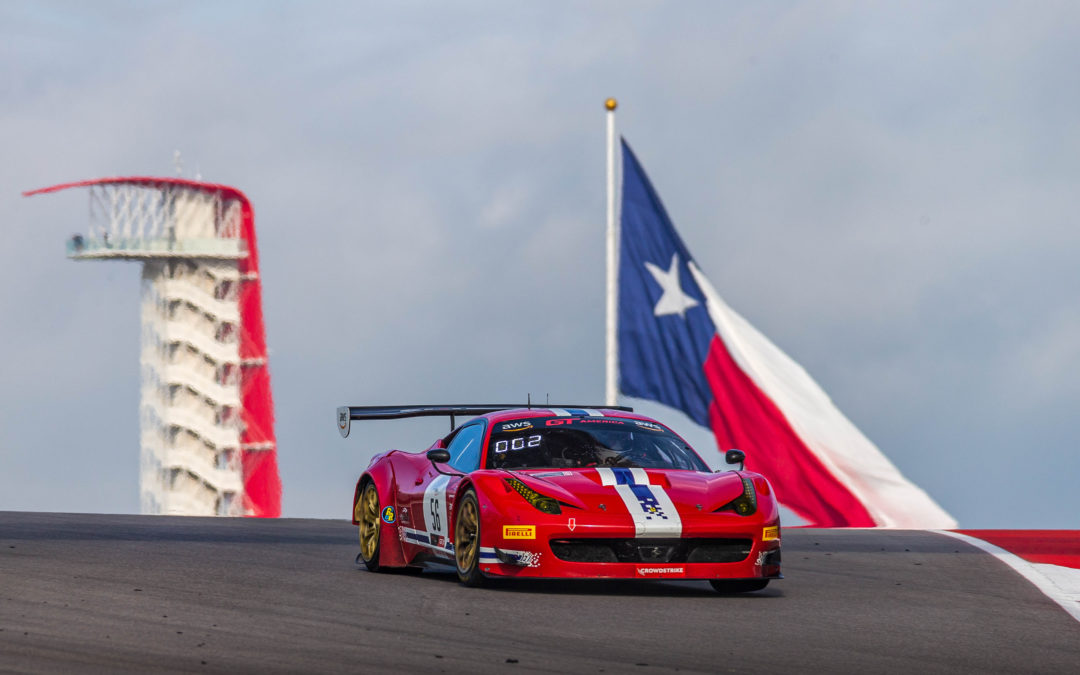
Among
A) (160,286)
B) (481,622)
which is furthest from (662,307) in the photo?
(160,286)

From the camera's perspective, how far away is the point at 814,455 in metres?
22.7

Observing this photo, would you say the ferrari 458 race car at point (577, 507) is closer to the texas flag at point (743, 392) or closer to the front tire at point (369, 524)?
the front tire at point (369, 524)

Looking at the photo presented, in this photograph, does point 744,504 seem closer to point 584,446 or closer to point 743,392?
point 584,446

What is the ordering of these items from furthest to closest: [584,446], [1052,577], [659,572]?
[1052,577] < [584,446] < [659,572]

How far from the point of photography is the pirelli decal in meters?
9.09

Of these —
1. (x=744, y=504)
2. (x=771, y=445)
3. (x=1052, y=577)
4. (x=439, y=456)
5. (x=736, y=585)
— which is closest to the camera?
(x=744, y=504)

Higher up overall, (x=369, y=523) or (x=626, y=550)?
(x=626, y=550)

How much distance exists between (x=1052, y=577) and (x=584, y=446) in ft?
11.1

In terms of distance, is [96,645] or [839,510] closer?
[96,645]

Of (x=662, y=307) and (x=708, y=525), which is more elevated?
(x=662, y=307)

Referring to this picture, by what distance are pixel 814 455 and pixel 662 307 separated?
3.04 meters

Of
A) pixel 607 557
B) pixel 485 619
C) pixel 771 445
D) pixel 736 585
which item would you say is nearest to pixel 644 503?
pixel 607 557

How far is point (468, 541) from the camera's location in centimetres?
968

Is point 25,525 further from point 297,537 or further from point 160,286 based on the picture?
point 160,286
